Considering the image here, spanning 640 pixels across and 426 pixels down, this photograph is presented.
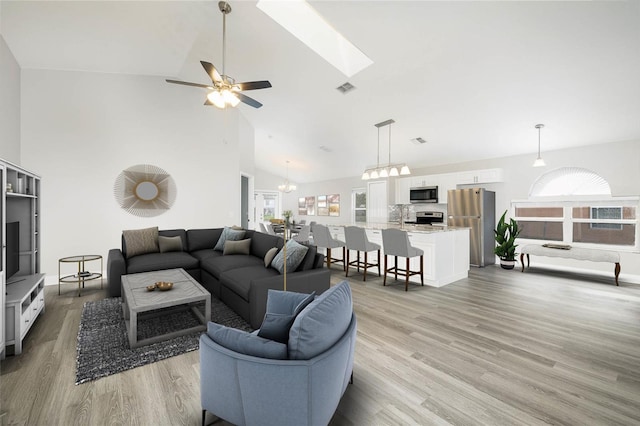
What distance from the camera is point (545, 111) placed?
172 inches

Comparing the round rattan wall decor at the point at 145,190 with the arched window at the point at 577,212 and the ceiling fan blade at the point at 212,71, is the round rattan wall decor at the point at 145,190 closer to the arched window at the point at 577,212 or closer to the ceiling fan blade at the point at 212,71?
the ceiling fan blade at the point at 212,71

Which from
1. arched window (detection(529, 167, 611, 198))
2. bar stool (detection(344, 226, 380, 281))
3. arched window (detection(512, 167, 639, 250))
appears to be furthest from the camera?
arched window (detection(529, 167, 611, 198))

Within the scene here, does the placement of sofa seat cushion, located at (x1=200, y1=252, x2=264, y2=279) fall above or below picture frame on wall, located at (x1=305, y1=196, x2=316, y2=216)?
below

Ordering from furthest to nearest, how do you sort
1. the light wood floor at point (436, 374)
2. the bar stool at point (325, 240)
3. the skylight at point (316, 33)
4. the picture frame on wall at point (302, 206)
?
the picture frame on wall at point (302, 206) → the bar stool at point (325, 240) → the skylight at point (316, 33) → the light wood floor at point (436, 374)

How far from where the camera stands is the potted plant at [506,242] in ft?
18.5

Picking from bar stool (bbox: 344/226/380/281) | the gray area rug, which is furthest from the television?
bar stool (bbox: 344/226/380/281)

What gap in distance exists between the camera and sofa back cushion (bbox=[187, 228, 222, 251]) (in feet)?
15.7

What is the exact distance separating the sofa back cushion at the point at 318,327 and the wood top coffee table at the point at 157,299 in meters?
1.59

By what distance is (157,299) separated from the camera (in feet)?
8.21

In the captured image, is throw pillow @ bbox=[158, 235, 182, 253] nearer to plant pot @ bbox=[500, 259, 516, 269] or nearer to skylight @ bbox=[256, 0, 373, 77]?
skylight @ bbox=[256, 0, 373, 77]

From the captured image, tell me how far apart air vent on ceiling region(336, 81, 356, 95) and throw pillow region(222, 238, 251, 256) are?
3.00 m

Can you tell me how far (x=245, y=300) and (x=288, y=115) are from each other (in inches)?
171

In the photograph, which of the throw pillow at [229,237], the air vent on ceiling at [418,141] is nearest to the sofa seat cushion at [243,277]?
the throw pillow at [229,237]

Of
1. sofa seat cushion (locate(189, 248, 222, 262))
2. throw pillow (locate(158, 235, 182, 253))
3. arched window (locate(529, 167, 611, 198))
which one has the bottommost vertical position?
sofa seat cushion (locate(189, 248, 222, 262))
